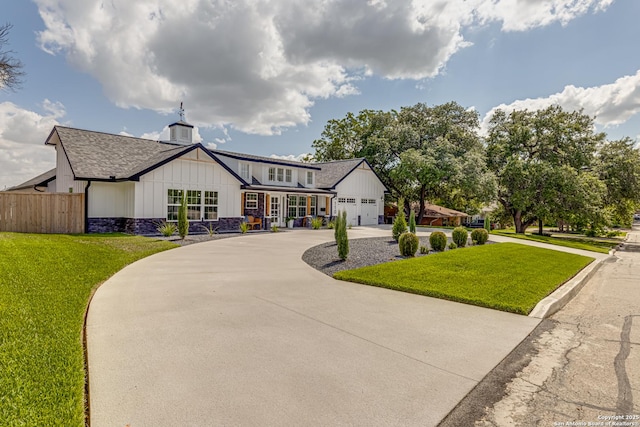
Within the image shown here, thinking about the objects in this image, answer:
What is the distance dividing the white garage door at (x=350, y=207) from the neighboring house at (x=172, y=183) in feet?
3.32

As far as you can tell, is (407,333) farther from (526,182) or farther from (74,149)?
(526,182)

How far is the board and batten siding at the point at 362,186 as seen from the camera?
27.6 metres

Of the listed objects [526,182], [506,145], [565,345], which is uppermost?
[506,145]

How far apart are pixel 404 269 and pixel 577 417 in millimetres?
5971

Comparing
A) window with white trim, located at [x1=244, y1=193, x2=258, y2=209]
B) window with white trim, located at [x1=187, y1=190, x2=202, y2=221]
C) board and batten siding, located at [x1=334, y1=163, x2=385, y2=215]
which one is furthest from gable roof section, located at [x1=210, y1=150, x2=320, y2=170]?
window with white trim, located at [x1=187, y1=190, x2=202, y2=221]

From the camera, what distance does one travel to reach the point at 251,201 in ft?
69.3

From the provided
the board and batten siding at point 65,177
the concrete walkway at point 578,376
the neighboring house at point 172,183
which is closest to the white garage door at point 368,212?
the neighboring house at point 172,183

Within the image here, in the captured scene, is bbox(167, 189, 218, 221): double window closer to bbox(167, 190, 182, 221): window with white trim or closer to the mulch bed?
bbox(167, 190, 182, 221): window with white trim

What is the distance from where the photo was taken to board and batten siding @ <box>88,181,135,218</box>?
16250 mm

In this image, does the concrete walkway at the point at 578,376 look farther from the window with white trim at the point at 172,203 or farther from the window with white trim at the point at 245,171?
the window with white trim at the point at 245,171

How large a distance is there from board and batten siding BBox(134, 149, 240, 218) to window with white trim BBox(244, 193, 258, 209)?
3.48ft

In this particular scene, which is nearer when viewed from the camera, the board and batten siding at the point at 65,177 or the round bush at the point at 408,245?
the round bush at the point at 408,245

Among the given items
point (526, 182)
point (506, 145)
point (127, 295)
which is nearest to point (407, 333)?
point (127, 295)

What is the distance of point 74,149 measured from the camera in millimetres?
17500
